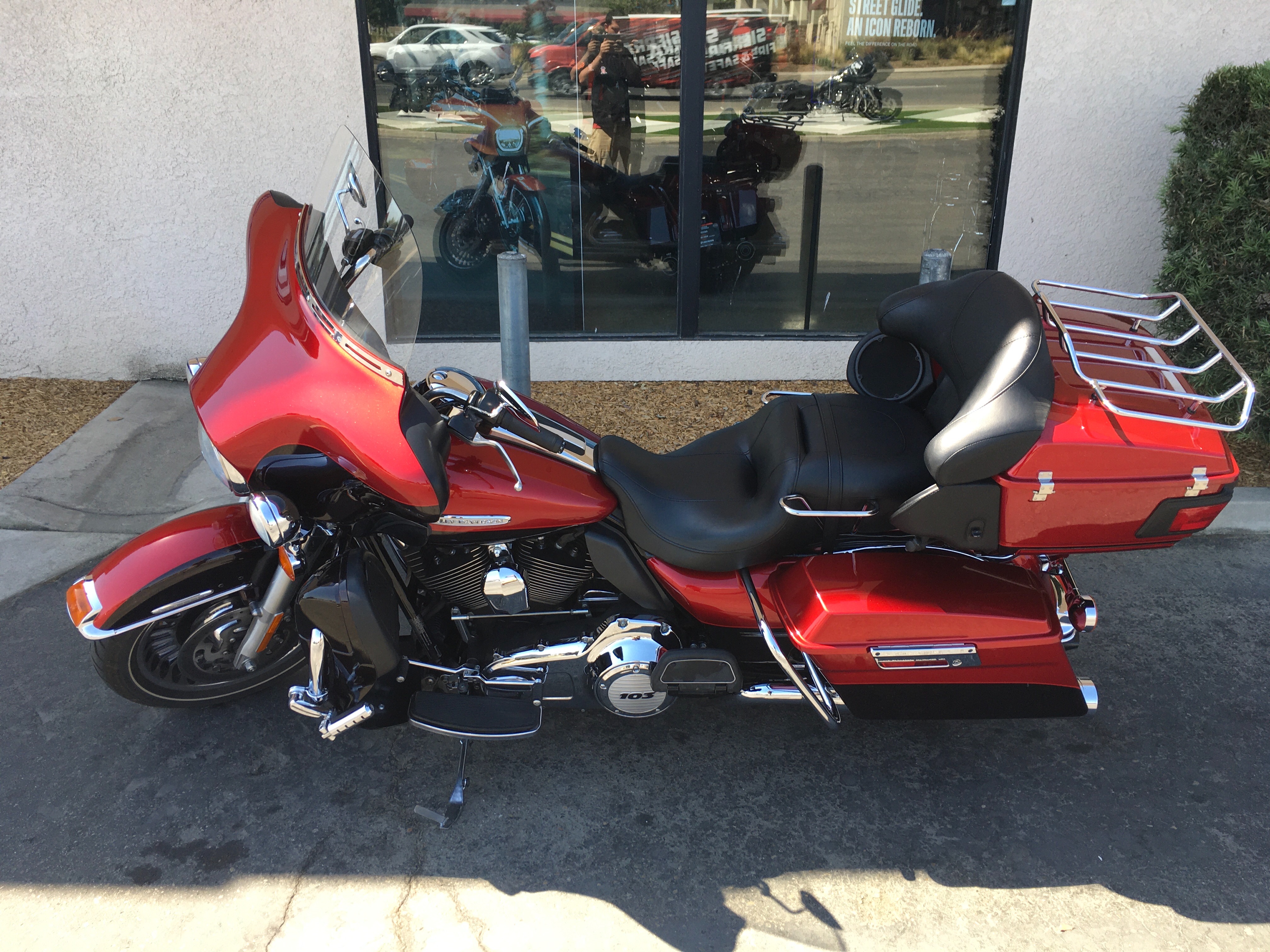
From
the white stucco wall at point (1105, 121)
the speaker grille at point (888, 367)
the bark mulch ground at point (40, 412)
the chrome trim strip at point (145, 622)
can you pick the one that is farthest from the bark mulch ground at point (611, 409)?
the chrome trim strip at point (145, 622)

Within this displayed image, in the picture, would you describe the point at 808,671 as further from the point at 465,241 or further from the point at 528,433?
the point at 465,241

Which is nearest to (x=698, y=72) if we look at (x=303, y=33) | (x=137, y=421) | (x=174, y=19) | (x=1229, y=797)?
(x=303, y=33)

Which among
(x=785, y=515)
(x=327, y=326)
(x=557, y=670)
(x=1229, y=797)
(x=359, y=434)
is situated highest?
(x=327, y=326)

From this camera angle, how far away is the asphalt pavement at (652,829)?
2393 millimetres

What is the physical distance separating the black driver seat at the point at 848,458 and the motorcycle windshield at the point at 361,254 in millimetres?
713

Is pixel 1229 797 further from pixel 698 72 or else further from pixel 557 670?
pixel 698 72

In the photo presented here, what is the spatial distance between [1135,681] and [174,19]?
5.64 metres

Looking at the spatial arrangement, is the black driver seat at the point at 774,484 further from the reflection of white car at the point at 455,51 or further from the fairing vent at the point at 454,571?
the reflection of white car at the point at 455,51

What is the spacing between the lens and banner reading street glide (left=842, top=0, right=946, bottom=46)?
5.50m

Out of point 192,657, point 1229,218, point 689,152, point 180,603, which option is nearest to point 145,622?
point 180,603

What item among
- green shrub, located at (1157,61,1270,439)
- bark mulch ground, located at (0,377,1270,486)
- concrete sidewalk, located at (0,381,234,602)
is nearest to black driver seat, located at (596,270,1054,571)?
bark mulch ground, located at (0,377,1270,486)

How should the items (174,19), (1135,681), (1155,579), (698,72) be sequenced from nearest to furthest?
(1135,681)
(1155,579)
(174,19)
(698,72)

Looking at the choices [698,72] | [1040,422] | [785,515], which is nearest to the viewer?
[1040,422]

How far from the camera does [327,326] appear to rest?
2359 mm
